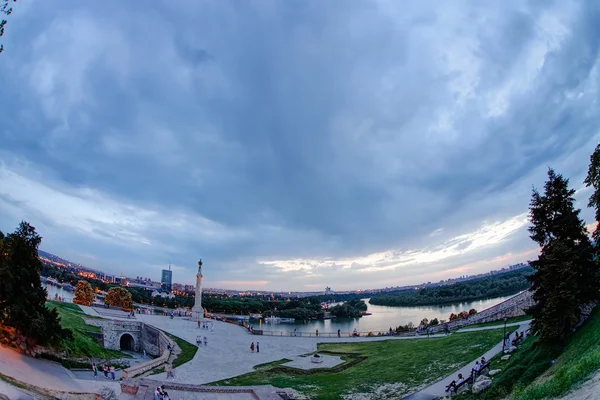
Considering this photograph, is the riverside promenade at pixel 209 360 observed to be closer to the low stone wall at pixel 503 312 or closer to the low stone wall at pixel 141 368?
the low stone wall at pixel 141 368

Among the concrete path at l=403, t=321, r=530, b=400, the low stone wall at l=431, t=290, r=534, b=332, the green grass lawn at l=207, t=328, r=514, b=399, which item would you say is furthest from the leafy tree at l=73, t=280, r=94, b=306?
the concrete path at l=403, t=321, r=530, b=400

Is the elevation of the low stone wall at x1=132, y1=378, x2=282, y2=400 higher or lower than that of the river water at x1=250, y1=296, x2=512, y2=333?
higher

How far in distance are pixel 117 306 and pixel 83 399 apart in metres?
44.1

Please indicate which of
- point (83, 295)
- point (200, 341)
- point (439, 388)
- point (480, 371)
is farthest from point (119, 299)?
point (480, 371)

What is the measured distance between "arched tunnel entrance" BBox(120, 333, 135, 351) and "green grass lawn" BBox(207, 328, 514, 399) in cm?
1840

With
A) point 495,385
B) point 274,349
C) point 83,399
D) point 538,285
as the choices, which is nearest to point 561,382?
point 495,385

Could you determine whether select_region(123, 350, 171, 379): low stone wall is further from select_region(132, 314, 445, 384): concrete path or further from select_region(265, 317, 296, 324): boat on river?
select_region(265, 317, 296, 324): boat on river

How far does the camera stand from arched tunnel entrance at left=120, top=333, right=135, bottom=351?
3428cm

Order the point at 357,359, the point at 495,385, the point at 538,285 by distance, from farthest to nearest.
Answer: the point at 357,359
the point at 538,285
the point at 495,385

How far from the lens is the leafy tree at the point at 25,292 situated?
18344 millimetres

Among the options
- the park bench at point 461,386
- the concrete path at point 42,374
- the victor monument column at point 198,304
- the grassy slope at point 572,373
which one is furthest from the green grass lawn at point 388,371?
the victor monument column at point 198,304

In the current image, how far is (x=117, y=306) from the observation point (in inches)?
2090

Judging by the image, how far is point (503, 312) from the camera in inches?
1162

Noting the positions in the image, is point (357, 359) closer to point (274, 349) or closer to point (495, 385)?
point (274, 349)
